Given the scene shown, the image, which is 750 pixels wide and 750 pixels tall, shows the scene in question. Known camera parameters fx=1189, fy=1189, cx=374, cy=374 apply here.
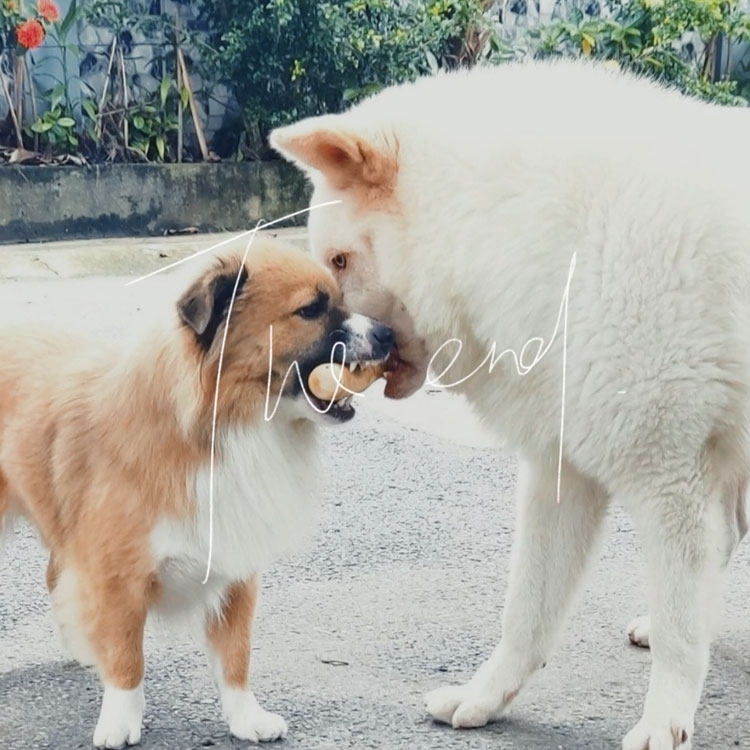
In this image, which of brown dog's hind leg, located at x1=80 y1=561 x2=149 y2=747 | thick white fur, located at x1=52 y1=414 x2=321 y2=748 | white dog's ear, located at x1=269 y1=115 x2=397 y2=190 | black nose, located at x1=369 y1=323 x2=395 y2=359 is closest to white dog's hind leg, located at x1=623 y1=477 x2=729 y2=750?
black nose, located at x1=369 y1=323 x2=395 y2=359

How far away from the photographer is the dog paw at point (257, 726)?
8.54ft

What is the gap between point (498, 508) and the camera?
14.2 feet

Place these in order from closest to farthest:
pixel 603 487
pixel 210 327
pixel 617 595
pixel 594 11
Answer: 1. pixel 210 327
2. pixel 603 487
3. pixel 617 595
4. pixel 594 11

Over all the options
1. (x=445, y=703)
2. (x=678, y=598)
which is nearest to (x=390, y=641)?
(x=445, y=703)

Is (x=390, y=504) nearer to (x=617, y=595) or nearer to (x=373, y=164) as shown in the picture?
(x=617, y=595)

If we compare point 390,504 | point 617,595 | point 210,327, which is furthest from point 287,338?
point 390,504

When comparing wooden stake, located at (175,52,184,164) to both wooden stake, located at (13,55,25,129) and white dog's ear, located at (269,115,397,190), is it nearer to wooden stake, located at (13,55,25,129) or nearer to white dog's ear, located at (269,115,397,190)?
wooden stake, located at (13,55,25,129)

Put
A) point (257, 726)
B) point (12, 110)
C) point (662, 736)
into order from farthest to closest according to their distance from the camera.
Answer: point (12, 110) < point (257, 726) < point (662, 736)

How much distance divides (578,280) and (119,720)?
134 cm

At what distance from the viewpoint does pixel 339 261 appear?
264cm

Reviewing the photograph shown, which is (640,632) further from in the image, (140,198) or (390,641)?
(140,198)

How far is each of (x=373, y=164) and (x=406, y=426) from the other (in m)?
2.87

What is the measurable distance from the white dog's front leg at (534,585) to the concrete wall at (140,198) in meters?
6.87

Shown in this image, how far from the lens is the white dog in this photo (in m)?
2.35
